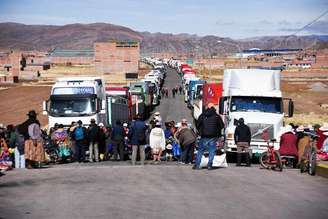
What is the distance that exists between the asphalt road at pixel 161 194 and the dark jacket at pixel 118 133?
4155mm

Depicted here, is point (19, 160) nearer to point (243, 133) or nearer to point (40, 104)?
point (243, 133)

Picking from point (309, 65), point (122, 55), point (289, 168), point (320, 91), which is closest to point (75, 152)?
point (289, 168)

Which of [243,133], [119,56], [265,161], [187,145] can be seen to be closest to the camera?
[265,161]

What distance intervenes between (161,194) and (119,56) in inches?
4730

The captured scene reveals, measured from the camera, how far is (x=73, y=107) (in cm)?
2848

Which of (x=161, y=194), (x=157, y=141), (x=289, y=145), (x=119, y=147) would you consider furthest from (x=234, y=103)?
(x=161, y=194)

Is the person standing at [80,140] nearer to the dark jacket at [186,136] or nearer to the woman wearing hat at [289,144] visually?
the dark jacket at [186,136]

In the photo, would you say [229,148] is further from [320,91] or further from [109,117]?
[320,91]

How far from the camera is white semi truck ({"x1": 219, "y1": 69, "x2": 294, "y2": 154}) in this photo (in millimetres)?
23188

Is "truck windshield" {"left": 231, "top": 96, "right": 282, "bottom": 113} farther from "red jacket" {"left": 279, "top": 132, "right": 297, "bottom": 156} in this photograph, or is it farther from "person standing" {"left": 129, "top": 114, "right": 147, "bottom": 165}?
"person standing" {"left": 129, "top": 114, "right": 147, "bottom": 165}

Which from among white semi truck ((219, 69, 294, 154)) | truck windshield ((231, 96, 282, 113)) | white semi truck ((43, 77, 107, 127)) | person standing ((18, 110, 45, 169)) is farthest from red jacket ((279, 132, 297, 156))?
white semi truck ((43, 77, 107, 127))

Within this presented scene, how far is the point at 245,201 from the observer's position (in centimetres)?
1212

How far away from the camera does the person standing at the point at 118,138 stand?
2209 cm

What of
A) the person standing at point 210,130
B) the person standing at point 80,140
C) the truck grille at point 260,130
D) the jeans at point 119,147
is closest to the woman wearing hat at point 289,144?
the person standing at point 210,130
